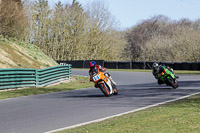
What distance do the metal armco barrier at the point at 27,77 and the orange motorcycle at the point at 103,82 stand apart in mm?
6483

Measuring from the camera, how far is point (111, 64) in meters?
49.9

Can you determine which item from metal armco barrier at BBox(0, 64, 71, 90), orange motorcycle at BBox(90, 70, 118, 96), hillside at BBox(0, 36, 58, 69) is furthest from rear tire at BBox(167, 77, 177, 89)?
hillside at BBox(0, 36, 58, 69)

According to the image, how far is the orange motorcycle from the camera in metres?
12.1

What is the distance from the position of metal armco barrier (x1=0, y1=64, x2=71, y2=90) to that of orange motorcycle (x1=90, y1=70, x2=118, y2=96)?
648 centimetres

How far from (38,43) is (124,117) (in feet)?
179

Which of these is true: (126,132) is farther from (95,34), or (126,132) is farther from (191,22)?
(191,22)

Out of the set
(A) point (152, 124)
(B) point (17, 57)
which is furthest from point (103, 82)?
(B) point (17, 57)

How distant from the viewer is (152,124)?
21.7ft

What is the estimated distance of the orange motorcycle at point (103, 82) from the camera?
12141 mm

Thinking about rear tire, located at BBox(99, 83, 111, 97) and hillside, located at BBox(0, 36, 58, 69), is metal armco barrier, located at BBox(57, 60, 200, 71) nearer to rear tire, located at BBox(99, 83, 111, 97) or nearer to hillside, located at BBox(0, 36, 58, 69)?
hillside, located at BBox(0, 36, 58, 69)

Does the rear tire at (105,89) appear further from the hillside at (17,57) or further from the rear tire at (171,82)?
the hillside at (17,57)

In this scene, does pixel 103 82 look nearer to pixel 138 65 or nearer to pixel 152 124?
pixel 152 124

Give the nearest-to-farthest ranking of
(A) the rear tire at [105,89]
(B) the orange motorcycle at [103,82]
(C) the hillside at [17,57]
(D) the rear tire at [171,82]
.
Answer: (B) the orange motorcycle at [103,82] → (A) the rear tire at [105,89] → (D) the rear tire at [171,82] → (C) the hillside at [17,57]

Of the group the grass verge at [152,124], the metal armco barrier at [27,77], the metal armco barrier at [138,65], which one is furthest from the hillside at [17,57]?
the metal armco barrier at [138,65]
